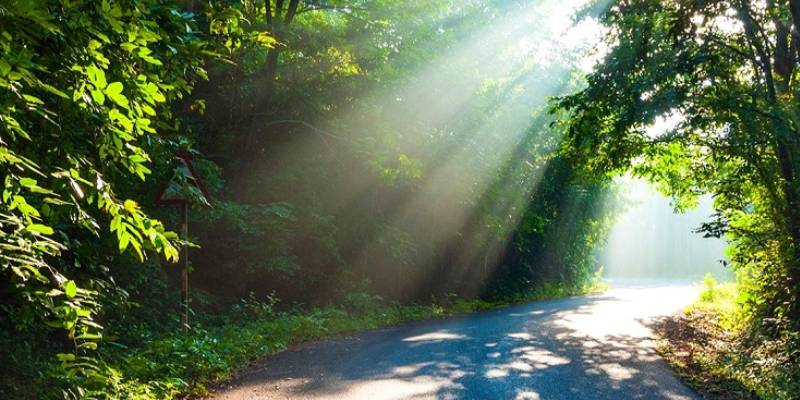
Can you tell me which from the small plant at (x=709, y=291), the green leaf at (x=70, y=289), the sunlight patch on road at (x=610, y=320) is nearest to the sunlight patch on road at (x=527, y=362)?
the sunlight patch on road at (x=610, y=320)

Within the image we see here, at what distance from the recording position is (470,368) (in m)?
8.45

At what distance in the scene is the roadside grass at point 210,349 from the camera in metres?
5.73

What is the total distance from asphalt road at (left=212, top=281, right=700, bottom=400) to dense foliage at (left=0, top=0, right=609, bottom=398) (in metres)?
0.99

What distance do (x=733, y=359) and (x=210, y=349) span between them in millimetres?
7437

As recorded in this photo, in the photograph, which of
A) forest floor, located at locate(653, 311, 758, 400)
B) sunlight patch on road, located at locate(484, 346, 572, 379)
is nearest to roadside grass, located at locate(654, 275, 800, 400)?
forest floor, located at locate(653, 311, 758, 400)

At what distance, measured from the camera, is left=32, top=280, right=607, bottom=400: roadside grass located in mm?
5727

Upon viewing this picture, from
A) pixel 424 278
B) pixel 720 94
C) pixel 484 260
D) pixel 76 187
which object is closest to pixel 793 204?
pixel 720 94

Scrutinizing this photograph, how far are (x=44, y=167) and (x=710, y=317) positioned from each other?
15.8 metres

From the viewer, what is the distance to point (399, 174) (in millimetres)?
17078

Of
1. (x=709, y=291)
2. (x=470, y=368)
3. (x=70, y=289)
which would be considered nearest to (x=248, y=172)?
(x=470, y=368)

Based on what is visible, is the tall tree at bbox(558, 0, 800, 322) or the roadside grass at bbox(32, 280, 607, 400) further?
the tall tree at bbox(558, 0, 800, 322)

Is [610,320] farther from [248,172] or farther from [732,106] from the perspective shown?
[248,172]

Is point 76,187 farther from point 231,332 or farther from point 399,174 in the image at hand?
point 399,174

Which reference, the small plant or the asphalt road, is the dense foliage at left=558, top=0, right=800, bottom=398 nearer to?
the asphalt road
